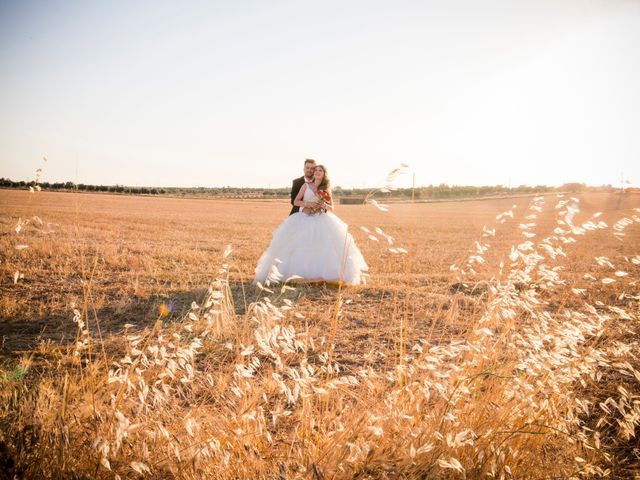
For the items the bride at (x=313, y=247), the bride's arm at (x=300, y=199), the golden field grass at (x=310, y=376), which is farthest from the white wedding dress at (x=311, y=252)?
the golden field grass at (x=310, y=376)

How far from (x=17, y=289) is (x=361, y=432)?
748 centimetres

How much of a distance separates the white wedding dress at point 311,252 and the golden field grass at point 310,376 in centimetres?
52

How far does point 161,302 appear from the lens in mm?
7000

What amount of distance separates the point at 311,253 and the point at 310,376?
19.6 feet

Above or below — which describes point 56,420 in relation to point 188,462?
above

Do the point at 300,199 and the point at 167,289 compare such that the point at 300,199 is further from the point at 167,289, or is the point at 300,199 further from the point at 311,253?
the point at 167,289

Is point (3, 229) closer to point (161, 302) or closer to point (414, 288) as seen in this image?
point (161, 302)

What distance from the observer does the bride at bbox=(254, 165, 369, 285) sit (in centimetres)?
873

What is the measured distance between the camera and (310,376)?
2941 millimetres

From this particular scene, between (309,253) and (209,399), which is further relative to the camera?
(309,253)

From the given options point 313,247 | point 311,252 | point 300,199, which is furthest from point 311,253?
point 300,199

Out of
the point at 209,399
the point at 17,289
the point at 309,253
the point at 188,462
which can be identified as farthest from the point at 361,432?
the point at 17,289

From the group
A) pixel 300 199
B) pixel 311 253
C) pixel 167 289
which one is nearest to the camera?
pixel 167 289

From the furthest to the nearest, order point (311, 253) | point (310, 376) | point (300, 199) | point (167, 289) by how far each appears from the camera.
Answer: point (300, 199) < point (311, 253) < point (167, 289) < point (310, 376)
